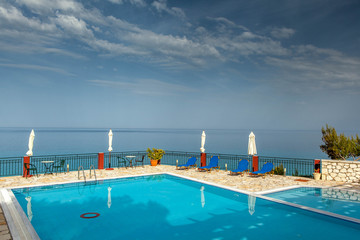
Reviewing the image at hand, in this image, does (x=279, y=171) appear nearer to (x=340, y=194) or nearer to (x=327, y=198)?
(x=340, y=194)

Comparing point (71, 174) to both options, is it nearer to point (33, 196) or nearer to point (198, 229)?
point (33, 196)

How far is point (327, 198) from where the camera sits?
10.1 m

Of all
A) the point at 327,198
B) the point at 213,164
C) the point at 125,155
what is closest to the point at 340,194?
the point at 327,198

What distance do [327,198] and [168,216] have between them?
6.27 meters

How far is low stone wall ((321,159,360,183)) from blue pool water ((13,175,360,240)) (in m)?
5.34

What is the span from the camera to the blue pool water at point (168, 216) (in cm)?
707

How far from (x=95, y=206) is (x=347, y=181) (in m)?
11.5

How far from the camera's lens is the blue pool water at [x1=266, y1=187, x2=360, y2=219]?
28.7 feet

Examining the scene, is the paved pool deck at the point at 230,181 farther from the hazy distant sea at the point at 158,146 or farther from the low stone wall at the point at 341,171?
the hazy distant sea at the point at 158,146

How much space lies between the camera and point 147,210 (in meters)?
9.13

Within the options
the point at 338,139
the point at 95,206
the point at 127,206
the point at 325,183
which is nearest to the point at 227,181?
the point at 325,183

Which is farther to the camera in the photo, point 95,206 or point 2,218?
point 95,206

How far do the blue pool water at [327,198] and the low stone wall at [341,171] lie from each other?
181 centimetres

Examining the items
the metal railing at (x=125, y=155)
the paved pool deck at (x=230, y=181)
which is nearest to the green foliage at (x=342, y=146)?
the metal railing at (x=125, y=155)
